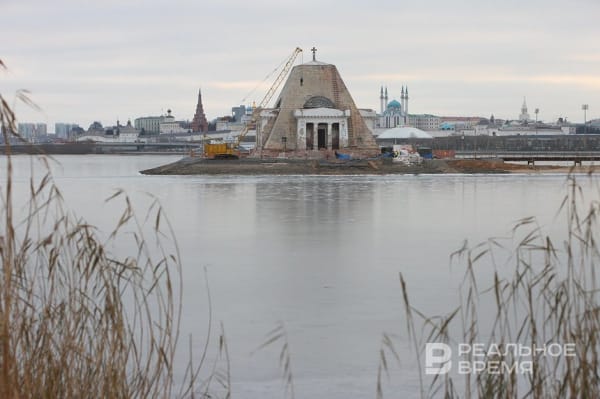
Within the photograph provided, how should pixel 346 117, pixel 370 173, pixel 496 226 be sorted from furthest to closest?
pixel 346 117 → pixel 370 173 → pixel 496 226

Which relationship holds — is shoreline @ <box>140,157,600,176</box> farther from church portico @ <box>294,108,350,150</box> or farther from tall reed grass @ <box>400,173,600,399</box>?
tall reed grass @ <box>400,173,600,399</box>

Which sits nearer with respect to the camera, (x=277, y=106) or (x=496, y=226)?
(x=496, y=226)

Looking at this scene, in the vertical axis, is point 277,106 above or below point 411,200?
above

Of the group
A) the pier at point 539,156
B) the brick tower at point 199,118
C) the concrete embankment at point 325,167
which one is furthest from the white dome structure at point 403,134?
the brick tower at point 199,118

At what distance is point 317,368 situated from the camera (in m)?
7.12

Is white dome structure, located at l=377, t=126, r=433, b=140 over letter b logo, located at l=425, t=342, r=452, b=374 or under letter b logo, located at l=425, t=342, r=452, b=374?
over

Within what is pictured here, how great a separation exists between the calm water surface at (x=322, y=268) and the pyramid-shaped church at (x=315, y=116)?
30339 millimetres

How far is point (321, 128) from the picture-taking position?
2343 inches

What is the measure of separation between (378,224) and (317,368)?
11.9m

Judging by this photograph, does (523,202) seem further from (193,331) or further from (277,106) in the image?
(277,106)

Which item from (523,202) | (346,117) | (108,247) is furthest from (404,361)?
(346,117)

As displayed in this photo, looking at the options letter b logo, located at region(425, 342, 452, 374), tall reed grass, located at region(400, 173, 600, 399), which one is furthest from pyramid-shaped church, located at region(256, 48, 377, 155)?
letter b logo, located at region(425, 342, 452, 374)

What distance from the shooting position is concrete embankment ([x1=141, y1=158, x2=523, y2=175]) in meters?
50.1

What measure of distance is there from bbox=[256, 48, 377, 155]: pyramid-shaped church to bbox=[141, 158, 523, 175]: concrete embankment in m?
5.20
